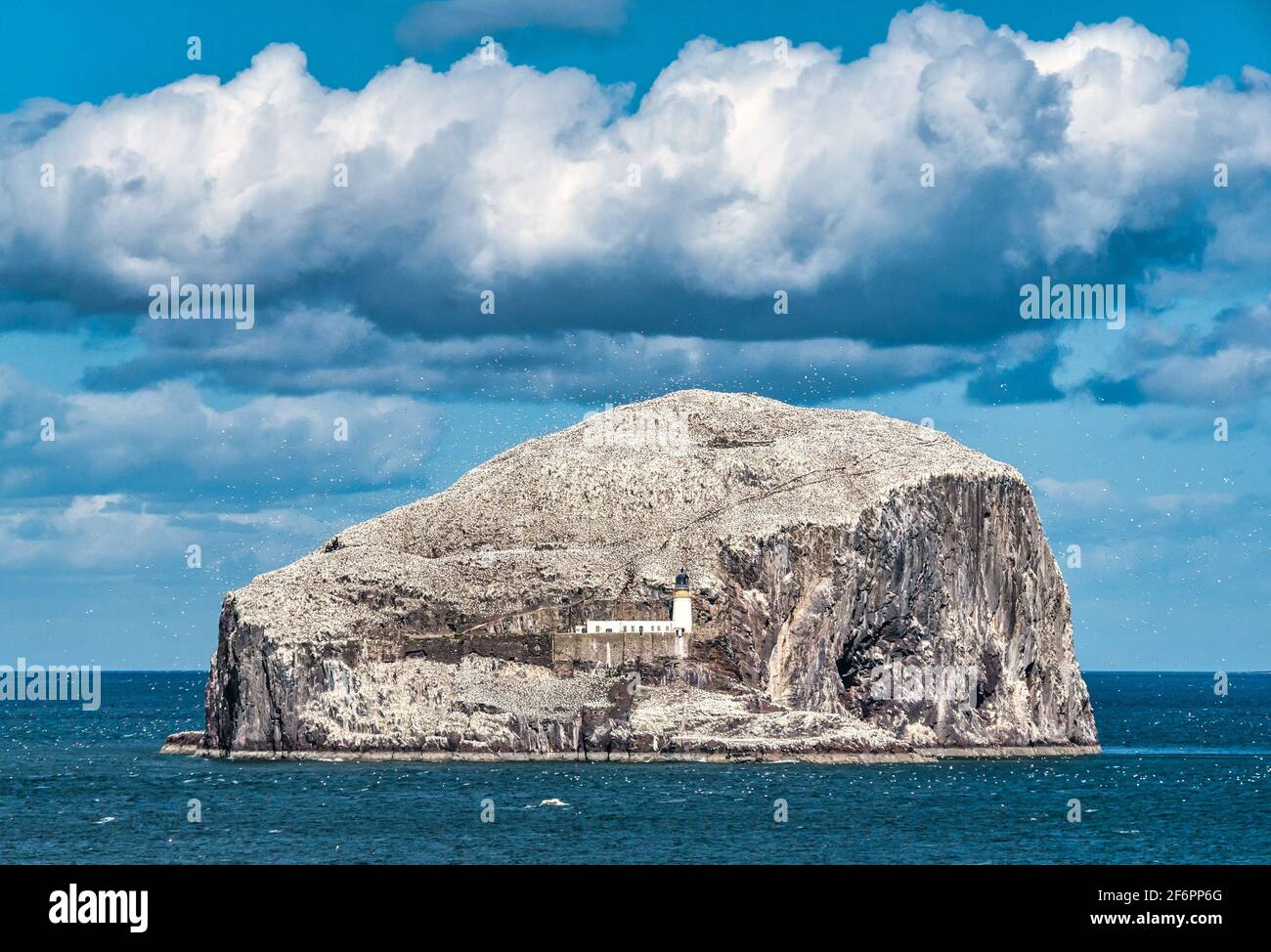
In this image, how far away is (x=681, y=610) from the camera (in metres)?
126

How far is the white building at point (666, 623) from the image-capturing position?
125375 mm

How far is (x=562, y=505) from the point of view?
145500 mm

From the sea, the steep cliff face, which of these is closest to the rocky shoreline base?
the steep cliff face

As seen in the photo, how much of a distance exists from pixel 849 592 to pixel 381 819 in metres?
50.6

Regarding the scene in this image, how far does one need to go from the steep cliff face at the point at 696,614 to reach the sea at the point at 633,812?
4490mm

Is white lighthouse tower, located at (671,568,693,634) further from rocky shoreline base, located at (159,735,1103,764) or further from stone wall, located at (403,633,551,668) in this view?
rocky shoreline base, located at (159,735,1103,764)

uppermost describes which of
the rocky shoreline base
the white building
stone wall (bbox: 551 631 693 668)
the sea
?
the white building

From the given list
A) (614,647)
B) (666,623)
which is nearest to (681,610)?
(666,623)

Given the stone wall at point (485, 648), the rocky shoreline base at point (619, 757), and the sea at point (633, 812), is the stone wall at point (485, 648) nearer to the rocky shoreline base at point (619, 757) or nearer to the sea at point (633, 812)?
the rocky shoreline base at point (619, 757)

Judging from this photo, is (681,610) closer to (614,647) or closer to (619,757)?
(614,647)

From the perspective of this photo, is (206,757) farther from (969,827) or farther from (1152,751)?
(1152,751)

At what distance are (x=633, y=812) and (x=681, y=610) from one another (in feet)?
112

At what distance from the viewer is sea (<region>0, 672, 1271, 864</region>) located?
79.8 metres
